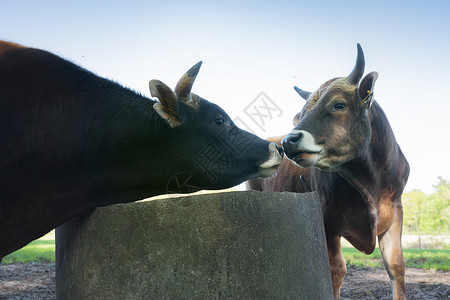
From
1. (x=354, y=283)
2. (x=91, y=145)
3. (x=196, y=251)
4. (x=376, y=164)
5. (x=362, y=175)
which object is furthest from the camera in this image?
(x=354, y=283)

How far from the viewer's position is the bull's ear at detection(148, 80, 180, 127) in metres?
3.29

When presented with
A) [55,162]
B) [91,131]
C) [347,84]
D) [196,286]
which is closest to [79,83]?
[91,131]

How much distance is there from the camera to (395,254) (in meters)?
4.98

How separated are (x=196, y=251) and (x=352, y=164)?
7.58 feet

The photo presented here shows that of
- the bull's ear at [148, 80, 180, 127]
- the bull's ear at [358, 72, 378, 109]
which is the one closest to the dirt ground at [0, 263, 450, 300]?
the bull's ear at [358, 72, 378, 109]

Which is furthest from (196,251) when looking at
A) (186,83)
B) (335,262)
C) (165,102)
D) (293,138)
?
(335,262)

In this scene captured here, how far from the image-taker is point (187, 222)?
2.72 m

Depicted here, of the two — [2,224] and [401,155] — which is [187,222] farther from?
[401,155]

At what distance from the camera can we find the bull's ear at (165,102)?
10.8 feet

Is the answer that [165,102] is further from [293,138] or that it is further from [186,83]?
[293,138]

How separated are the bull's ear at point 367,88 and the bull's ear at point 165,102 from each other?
1998mm

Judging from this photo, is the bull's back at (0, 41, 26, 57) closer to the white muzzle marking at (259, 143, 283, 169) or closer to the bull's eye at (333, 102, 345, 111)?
the white muzzle marking at (259, 143, 283, 169)

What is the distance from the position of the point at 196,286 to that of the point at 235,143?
4.62 ft

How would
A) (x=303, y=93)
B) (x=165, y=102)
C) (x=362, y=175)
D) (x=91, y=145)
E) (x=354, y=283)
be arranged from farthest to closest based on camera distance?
(x=354, y=283) < (x=303, y=93) < (x=362, y=175) < (x=165, y=102) < (x=91, y=145)
